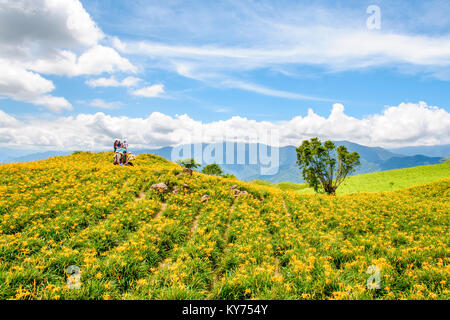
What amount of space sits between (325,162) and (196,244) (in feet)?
88.1

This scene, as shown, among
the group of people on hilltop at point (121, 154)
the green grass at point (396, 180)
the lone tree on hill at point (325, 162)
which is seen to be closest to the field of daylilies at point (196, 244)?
the group of people on hilltop at point (121, 154)

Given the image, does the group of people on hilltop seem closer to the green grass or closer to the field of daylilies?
the field of daylilies

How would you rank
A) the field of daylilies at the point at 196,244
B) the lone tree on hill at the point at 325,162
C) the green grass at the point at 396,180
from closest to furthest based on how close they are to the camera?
the field of daylilies at the point at 196,244
the lone tree on hill at the point at 325,162
the green grass at the point at 396,180

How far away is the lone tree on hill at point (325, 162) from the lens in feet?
94.9

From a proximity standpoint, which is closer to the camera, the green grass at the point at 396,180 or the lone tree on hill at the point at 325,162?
the lone tree on hill at the point at 325,162

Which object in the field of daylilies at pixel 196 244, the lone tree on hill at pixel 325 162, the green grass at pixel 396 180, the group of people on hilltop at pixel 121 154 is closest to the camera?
the field of daylilies at pixel 196 244

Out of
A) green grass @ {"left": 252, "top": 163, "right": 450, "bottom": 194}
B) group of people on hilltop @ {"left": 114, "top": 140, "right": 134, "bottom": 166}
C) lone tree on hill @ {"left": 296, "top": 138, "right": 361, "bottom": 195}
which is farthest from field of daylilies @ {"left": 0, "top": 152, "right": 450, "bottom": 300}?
green grass @ {"left": 252, "top": 163, "right": 450, "bottom": 194}

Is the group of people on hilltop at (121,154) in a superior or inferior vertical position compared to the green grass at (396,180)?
superior

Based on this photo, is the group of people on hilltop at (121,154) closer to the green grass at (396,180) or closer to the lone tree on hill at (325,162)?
the lone tree on hill at (325,162)

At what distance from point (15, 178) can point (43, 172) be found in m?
1.59

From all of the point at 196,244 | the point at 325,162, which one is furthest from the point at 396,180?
the point at 196,244

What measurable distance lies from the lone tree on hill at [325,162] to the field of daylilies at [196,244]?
1447 centimetres
